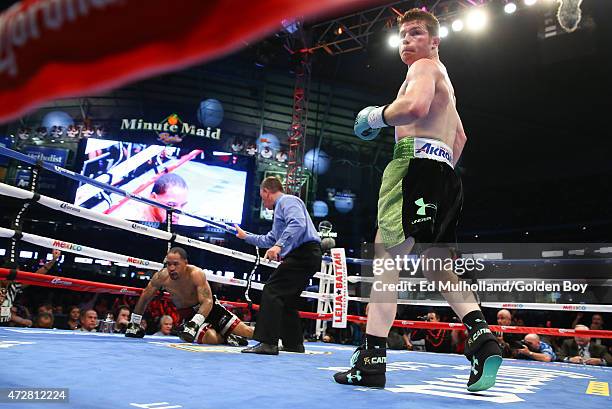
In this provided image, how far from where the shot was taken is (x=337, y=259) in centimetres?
450

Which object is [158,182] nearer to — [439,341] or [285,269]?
[439,341]

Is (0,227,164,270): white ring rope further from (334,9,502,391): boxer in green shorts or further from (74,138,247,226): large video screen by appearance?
(74,138,247,226): large video screen

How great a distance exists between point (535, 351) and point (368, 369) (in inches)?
133

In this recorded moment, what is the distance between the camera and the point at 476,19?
7.81m

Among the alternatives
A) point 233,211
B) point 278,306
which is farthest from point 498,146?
point 278,306

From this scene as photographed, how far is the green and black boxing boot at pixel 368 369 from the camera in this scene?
1.53 m

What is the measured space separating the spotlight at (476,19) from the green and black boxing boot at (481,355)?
7.36 meters

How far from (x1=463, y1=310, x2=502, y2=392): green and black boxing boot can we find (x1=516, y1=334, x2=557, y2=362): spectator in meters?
3.01

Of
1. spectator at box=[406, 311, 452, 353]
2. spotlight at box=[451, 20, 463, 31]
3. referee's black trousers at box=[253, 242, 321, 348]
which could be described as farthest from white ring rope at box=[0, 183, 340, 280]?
spotlight at box=[451, 20, 463, 31]

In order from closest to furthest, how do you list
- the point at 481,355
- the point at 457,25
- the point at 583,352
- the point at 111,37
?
the point at 111,37 < the point at 481,355 < the point at 583,352 < the point at 457,25

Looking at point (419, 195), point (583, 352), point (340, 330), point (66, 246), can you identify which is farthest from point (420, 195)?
point (340, 330)

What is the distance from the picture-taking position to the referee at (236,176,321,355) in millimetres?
2566

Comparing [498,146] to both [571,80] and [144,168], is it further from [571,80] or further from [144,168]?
[144,168]

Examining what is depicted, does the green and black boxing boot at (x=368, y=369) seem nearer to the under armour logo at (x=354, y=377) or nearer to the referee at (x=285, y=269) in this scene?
the under armour logo at (x=354, y=377)
